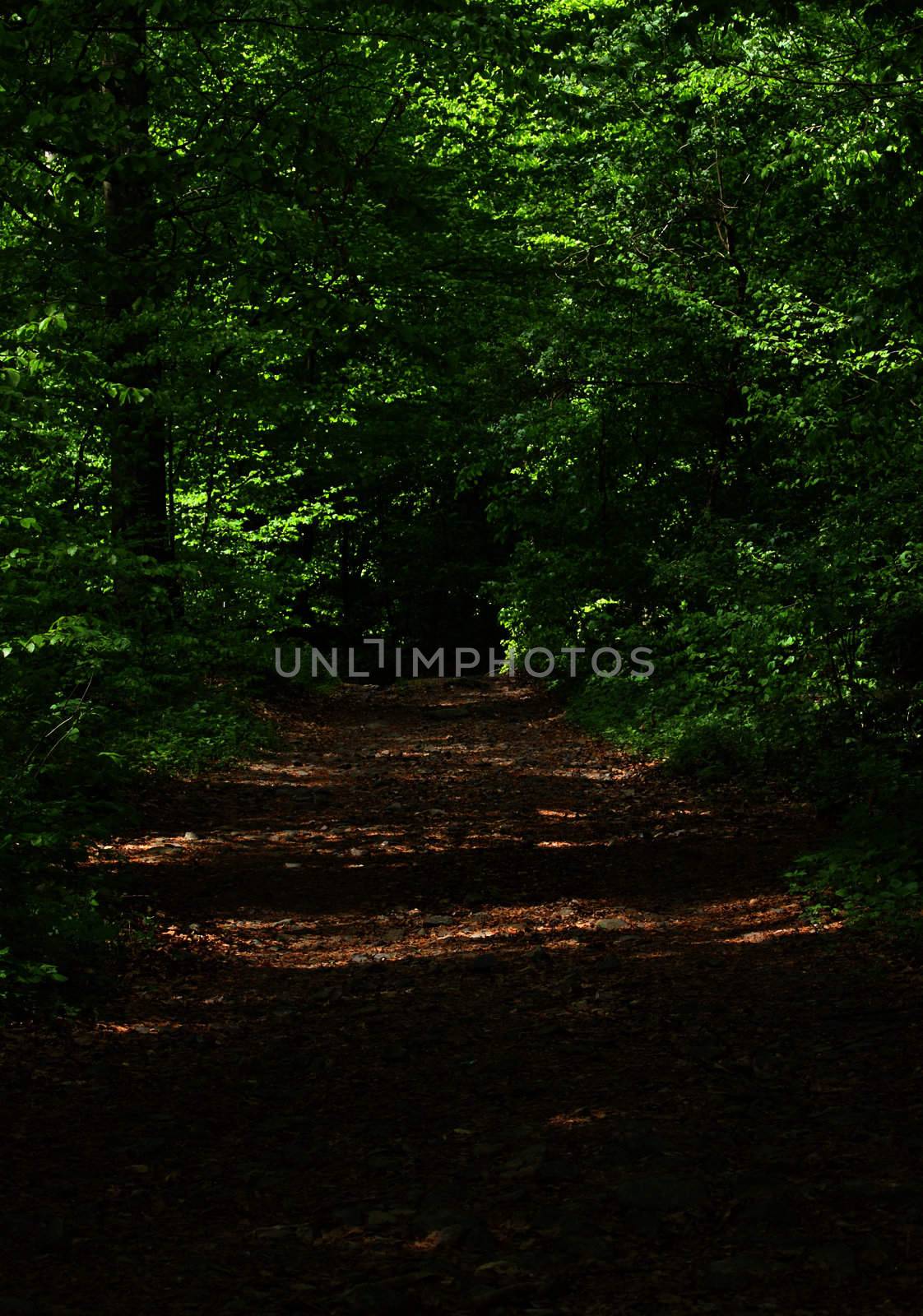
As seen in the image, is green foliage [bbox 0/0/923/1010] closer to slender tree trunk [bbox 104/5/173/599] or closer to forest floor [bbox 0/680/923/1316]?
slender tree trunk [bbox 104/5/173/599]

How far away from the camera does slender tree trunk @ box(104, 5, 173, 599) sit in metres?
7.22

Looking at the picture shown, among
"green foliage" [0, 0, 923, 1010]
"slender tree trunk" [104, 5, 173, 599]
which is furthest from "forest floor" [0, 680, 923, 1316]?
"slender tree trunk" [104, 5, 173, 599]

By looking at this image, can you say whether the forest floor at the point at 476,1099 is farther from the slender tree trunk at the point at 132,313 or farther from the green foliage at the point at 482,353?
the slender tree trunk at the point at 132,313

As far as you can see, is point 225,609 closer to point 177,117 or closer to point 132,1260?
point 177,117

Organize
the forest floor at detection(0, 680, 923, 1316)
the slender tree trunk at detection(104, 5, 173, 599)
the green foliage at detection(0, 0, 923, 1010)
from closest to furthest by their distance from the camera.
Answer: the forest floor at detection(0, 680, 923, 1316) < the green foliage at detection(0, 0, 923, 1010) < the slender tree trunk at detection(104, 5, 173, 599)

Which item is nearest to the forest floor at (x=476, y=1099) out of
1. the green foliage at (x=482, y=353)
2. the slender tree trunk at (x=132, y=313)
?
the green foliage at (x=482, y=353)

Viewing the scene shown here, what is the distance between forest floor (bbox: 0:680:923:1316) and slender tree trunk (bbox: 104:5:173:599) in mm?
2736

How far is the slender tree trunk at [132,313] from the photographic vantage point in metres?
7.22

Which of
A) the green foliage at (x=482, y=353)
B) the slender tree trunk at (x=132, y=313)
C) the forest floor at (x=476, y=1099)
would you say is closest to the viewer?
the forest floor at (x=476, y=1099)

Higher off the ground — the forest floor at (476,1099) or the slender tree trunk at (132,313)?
the slender tree trunk at (132,313)

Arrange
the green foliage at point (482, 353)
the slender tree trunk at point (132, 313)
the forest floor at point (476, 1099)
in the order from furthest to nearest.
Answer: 1. the slender tree trunk at point (132, 313)
2. the green foliage at point (482, 353)
3. the forest floor at point (476, 1099)

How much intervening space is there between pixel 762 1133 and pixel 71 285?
22.9ft

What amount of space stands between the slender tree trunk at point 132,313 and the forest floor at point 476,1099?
2736 millimetres

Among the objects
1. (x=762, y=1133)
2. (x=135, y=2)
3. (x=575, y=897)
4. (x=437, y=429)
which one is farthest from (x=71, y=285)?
(x=437, y=429)
